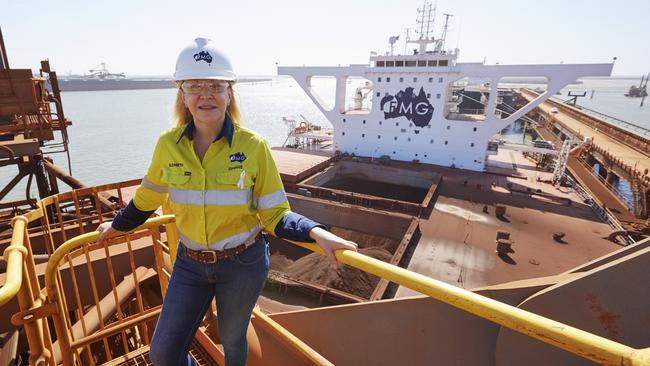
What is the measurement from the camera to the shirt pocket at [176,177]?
6.64ft

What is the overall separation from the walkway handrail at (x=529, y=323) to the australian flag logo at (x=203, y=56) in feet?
4.73

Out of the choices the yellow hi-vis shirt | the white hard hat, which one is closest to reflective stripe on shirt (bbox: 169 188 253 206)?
the yellow hi-vis shirt

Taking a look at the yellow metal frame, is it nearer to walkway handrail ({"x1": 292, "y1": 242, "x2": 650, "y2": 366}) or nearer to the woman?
walkway handrail ({"x1": 292, "y1": 242, "x2": 650, "y2": 366})

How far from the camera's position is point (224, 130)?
2.06 metres

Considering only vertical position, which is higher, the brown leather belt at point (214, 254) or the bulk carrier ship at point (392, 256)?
the brown leather belt at point (214, 254)

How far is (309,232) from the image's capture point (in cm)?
190

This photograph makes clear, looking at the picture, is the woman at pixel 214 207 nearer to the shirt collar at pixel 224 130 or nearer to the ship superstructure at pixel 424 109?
the shirt collar at pixel 224 130

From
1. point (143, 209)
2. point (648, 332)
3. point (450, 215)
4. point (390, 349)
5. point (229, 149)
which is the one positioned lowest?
point (450, 215)

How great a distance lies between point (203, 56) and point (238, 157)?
63 cm

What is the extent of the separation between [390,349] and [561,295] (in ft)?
5.84

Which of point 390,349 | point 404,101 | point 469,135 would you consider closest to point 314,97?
point 404,101

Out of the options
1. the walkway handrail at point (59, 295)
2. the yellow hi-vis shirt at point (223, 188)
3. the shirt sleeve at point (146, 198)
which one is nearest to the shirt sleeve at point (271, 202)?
the yellow hi-vis shirt at point (223, 188)

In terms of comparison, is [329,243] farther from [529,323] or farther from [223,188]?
[529,323]

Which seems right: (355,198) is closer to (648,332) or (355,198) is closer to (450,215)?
(450,215)
